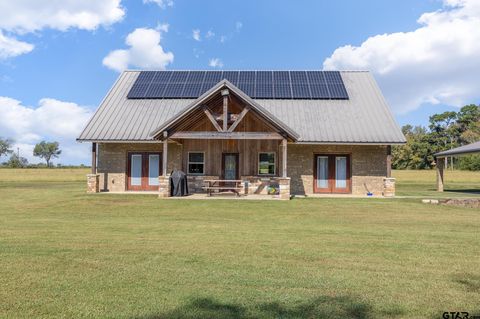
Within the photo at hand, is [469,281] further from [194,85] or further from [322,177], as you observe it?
[194,85]

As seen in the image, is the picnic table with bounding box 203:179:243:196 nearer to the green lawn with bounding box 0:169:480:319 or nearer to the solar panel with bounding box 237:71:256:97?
the green lawn with bounding box 0:169:480:319

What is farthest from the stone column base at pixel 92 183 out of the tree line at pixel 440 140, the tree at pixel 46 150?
the tree at pixel 46 150

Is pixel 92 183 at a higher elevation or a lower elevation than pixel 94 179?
lower

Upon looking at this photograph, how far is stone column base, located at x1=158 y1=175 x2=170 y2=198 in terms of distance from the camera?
56.5 ft

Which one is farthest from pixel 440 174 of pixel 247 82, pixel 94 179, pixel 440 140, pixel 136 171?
pixel 440 140

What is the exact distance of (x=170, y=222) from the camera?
10891 millimetres

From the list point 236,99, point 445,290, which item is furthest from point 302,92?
point 445,290

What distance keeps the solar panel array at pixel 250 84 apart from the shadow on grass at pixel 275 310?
19.2m

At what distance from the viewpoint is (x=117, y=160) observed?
20766mm

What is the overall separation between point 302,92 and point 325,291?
19.5m

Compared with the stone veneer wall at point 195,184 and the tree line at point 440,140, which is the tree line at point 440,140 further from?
the stone veneer wall at point 195,184

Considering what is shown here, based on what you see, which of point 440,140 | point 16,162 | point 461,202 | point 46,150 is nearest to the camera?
point 461,202

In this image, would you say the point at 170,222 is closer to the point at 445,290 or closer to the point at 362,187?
the point at 445,290

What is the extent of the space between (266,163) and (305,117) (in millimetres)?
3609
